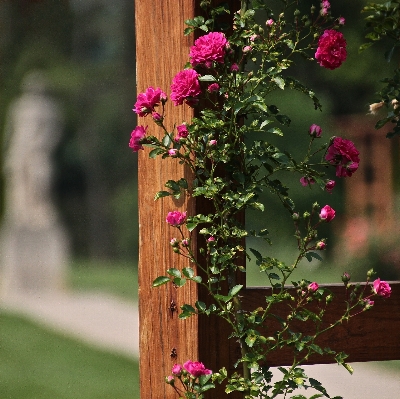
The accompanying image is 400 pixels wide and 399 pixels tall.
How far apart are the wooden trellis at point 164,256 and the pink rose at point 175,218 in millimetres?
64

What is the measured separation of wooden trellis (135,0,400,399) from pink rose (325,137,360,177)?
12.4 inches

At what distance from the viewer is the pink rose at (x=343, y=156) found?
5.66ft

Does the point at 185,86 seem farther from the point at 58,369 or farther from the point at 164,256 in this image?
the point at 58,369

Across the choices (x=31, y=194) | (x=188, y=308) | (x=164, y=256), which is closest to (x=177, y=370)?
(x=188, y=308)

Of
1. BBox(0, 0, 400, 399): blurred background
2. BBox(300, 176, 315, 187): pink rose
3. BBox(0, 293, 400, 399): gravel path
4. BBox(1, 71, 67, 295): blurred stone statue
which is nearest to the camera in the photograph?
BBox(300, 176, 315, 187): pink rose

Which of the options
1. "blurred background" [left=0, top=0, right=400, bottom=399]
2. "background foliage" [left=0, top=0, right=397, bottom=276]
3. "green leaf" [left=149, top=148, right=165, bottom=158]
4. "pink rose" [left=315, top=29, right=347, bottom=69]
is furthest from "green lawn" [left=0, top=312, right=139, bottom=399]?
"pink rose" [left=315, top=29, right=347, bottom=69]

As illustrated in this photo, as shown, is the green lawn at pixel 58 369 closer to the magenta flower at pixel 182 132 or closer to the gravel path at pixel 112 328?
the gravel path at pixel 112 328

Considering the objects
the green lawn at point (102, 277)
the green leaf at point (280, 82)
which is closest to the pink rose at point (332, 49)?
the green leaf at point (280, 82)

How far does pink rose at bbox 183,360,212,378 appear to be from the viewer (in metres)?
1.68

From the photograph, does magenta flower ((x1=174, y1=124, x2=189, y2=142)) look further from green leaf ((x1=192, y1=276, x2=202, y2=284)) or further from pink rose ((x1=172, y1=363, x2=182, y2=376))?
pink rose ((x1=172, y1=363, x2=182, y2=376))

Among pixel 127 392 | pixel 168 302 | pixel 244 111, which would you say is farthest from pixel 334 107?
pixel 127 392

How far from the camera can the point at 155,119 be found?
5.53 feet

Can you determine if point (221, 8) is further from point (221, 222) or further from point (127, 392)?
point (127, 392)

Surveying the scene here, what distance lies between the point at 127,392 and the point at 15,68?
3.70ft
